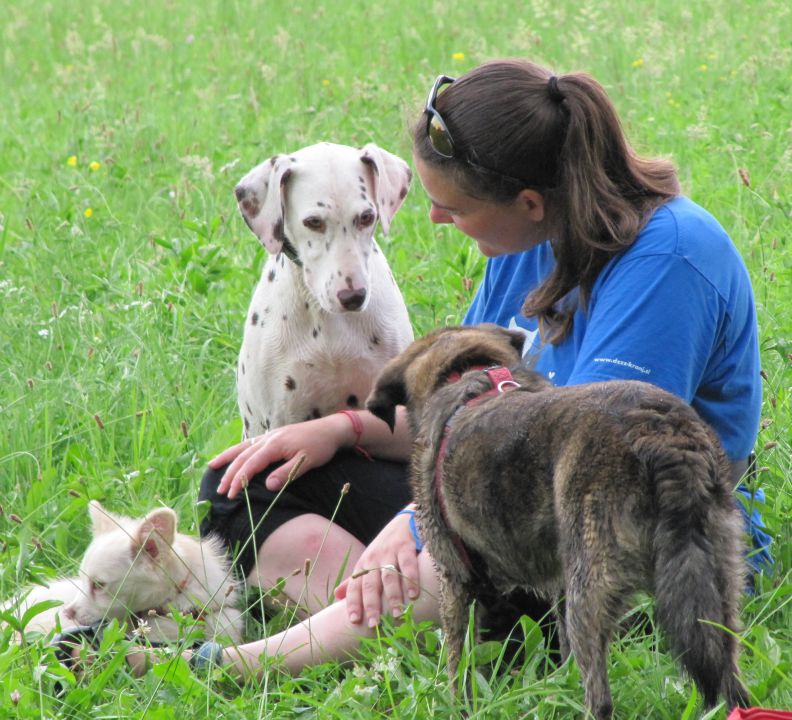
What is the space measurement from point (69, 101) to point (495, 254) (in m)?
7.12

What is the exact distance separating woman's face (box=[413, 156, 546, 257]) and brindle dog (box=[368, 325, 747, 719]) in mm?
615

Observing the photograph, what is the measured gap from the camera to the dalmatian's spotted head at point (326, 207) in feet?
13.3

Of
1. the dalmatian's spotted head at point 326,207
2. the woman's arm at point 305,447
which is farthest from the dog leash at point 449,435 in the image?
the dalmatian's spotted head at point 326,207

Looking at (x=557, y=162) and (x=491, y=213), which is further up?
(x=557, y=162)

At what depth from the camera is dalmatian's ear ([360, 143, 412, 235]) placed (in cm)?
416

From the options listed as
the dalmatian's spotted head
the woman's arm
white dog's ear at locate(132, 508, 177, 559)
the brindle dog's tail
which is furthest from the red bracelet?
the brindle dog's tail

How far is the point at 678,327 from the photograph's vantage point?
2898 mm

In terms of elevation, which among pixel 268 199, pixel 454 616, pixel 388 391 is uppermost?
pixel 268 199

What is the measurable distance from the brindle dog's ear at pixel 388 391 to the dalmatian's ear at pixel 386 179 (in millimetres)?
1025

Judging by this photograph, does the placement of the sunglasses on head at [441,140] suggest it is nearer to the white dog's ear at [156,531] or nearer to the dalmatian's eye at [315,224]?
the dalmatian's eye at [315,224]

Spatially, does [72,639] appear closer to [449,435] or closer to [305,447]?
[305,447]

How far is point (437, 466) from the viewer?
2867 millimetres

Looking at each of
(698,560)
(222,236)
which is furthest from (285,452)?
(222,236)

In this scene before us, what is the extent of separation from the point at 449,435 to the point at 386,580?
681 mm
